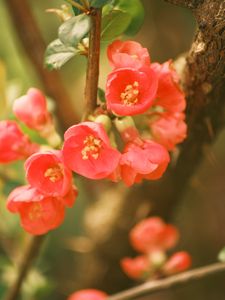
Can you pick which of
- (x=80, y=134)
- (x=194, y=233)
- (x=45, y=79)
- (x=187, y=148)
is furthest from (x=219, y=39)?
(x=194, y=233)

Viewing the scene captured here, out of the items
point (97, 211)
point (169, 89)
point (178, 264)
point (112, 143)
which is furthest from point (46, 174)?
point (97, 211)

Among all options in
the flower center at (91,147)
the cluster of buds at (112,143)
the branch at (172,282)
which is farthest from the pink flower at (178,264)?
the flower center at (91,147)

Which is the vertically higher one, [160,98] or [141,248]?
[160,98]

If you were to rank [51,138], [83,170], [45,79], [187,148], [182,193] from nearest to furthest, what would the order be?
[83,170], [51,138], [187,148], [182,193], [45,79]

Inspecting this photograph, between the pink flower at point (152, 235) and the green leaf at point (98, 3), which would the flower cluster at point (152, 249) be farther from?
the green leaf at point (98, 3)

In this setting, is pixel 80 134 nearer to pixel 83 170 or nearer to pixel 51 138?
pixel 83 170

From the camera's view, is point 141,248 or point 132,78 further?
point 141,248

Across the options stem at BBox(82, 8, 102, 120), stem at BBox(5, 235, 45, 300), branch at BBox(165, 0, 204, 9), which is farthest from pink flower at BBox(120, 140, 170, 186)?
stem at BBox(5, 235, 45, 300)
